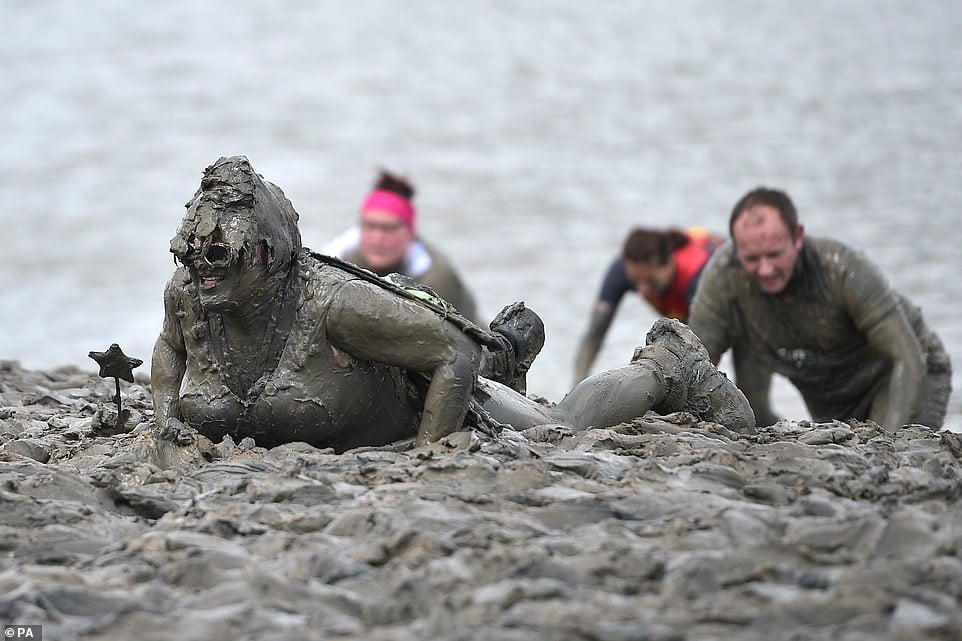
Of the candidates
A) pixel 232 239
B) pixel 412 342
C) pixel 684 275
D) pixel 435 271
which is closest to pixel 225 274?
pixel 232 239

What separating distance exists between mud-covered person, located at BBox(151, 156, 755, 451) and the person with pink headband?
5537mm

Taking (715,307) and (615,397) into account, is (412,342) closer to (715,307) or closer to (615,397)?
(615,397)

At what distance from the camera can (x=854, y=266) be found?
348 inches

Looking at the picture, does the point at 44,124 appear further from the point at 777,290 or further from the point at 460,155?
the point at 777,290

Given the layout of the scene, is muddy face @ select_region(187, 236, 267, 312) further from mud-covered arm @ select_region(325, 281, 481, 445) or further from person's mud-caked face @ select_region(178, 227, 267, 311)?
mud-covered arm @ select_region(325, 281, 481, 445)

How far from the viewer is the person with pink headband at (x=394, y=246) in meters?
11.8

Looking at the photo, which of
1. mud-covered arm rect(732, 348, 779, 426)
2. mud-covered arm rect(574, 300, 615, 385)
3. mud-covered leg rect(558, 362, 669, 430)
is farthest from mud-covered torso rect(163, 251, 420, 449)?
mud-covered arm rect(574, 300, 615, 385)

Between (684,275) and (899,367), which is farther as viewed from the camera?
(684,275)

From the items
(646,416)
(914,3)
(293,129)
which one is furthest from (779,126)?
(646,416)

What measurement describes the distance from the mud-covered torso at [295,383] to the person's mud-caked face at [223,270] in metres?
0.21

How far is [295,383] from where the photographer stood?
5934 mm

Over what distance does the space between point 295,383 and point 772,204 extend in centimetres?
376

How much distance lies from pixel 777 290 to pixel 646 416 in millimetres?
2601

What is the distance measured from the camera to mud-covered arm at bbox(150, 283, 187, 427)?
20.4 feet
